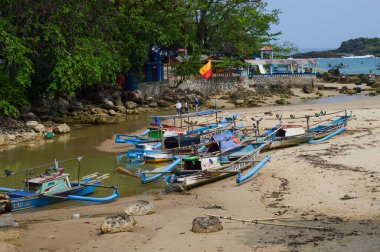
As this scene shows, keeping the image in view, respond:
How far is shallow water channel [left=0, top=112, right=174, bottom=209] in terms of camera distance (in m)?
18.8

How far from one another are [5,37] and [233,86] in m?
26.2

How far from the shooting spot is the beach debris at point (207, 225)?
36.1ft

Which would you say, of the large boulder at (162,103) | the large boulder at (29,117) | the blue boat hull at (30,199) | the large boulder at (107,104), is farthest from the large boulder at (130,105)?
the blue boat hull at (30,199)

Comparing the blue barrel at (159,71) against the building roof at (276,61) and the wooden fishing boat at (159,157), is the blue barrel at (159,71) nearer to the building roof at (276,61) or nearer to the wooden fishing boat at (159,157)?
the building roof at (276,61)

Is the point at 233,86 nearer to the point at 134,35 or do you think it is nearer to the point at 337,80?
the point at 134,35

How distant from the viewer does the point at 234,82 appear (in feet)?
166

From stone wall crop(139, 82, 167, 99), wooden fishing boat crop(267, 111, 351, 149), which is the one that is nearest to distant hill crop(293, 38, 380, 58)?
stone wall crop(139, 82, 167, 99)

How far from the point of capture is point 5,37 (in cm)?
2853

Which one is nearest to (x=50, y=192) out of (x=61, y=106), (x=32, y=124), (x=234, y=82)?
(x=32, y=124)

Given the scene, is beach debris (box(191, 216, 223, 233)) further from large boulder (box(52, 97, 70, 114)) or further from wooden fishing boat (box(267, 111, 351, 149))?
large boulder (box(52, 97, 70, 114))

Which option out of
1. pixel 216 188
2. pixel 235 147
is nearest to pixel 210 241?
pixel 216 188

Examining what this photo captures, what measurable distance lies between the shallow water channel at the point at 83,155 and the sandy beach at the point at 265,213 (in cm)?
252

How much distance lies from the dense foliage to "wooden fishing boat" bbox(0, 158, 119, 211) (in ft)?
46.6

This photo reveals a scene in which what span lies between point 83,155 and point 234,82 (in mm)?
28553
